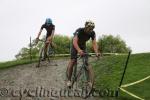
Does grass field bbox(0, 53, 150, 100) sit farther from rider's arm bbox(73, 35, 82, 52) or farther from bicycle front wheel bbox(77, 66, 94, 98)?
rider's arm bbox(73, 35, 82, 52)

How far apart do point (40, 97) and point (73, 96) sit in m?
1.35

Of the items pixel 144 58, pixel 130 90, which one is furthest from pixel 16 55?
pixel 130 90

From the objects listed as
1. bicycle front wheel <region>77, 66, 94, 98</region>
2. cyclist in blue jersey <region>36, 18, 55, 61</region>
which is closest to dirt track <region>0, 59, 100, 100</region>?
bicycle front wheel <region>77, 66, 94, 98</region>

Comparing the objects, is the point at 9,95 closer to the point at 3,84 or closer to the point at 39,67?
the point at 3,84

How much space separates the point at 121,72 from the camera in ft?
95.4

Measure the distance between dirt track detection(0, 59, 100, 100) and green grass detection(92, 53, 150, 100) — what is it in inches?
79.2

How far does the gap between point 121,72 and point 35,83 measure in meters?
6.16

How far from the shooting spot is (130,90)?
24078 mm

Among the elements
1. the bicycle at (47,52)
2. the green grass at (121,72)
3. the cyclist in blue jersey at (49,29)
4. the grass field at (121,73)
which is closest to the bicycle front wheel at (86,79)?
the grass field at (121,73)

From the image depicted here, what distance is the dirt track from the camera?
2170 centimetres

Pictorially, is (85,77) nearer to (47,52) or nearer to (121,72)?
(121,72)

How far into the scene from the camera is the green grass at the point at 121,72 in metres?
24.1

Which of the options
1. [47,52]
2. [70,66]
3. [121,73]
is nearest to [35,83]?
[70,66]

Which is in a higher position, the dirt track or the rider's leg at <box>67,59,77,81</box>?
the rider's leg at <box>67,59,77,81</box>
